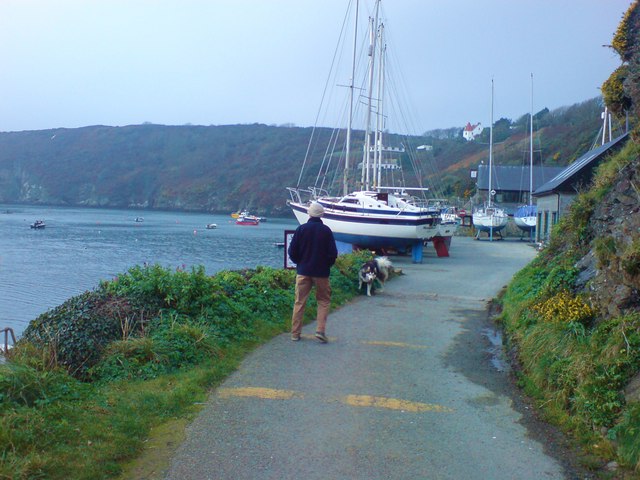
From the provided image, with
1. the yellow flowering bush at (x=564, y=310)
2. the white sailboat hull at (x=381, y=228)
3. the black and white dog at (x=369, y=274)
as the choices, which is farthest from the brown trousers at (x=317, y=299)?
the white sailboat hull at (x=381, y=228)

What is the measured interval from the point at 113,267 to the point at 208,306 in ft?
68.8

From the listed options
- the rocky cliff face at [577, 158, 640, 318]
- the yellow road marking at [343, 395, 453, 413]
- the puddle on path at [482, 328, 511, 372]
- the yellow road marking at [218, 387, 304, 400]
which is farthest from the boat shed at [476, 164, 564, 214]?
the yellow road marking at [218, 387, 304, 400]

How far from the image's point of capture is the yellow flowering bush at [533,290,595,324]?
26.2 feet

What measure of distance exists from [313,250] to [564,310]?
3412 millimetres

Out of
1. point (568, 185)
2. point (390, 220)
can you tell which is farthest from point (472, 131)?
point (568, 185)

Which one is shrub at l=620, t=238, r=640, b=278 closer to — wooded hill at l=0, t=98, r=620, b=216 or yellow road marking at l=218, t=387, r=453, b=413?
yellow road marking at l=218, t=387, r=453, b=413

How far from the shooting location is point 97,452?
4973 mm

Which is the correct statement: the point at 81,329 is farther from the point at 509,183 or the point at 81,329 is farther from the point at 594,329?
the point at 509,183

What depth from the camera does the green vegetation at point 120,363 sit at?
4.92 m

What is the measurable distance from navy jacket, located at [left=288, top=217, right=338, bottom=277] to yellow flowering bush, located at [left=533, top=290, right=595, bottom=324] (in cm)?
296

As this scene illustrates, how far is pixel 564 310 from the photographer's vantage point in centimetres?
828

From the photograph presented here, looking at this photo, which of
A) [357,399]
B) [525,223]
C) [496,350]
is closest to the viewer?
[357,399]

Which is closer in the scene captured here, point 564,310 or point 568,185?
point 564,310

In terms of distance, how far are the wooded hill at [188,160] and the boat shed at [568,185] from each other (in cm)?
7093
